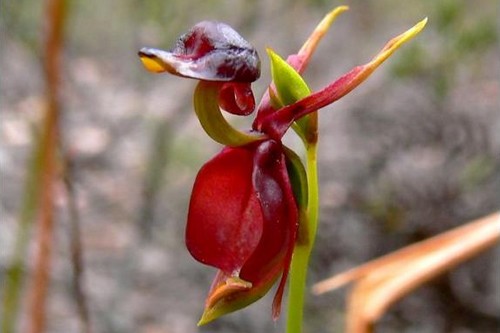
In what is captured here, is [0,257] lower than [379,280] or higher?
lower

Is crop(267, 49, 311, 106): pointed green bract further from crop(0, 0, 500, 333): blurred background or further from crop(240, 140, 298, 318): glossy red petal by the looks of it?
crop(0, 0, 500, 333): blurred background

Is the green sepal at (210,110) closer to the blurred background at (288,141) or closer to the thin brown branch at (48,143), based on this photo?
the thin brown branch at (48,143)

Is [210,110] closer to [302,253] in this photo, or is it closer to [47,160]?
[302,253]

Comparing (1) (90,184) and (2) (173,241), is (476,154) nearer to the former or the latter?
(2) (173,241)

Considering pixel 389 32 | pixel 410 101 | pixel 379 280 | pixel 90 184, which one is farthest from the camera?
pixel 389 32

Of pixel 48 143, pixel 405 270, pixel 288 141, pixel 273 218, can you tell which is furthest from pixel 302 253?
pixel 288 141

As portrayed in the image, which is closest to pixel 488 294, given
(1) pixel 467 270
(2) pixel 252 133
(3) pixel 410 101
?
(1) pixel 467 270

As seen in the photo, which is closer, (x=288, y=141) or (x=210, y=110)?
(x=210, y=110)
